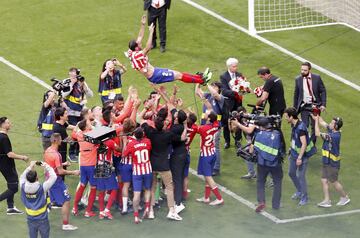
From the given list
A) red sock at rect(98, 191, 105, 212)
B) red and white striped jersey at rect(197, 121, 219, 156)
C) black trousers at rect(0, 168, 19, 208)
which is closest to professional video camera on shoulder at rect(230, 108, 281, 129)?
red and white striped jersey at rect(197, 121, 219, 156)

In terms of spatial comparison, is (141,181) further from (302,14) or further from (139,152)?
(302,14)

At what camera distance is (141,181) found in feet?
57.4

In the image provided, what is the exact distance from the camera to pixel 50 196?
56.4 ft

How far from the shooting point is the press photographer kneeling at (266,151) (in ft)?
57.2

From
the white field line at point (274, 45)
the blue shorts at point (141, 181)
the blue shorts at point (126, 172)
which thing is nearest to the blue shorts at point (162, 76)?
the blue shorts at point (126, 172)

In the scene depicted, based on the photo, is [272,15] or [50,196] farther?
[272,15]

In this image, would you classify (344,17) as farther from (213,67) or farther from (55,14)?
(55,14)

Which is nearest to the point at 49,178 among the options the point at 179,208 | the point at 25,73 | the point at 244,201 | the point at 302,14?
the point at 179,208

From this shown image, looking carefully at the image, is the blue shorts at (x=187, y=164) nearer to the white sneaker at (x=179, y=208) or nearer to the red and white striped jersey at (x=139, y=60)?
the white sneaker at (x=179, y=208)

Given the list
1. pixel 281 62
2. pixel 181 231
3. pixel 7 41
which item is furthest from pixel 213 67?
pixel 181 231

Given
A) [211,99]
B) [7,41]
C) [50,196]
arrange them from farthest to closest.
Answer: [7,41] → [211,99] → [50,196]

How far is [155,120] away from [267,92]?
130 inches

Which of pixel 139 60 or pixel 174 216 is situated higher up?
pixel 139 60

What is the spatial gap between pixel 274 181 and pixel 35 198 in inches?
181
